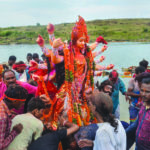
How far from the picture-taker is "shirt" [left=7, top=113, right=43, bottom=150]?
1.85m

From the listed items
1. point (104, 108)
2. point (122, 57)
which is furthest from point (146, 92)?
point (122, 57)

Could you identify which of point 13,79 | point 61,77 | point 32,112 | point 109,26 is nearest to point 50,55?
point 61,77

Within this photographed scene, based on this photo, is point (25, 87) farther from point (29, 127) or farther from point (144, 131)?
point (144, 131)

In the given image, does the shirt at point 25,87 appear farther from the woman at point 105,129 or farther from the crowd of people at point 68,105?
the woman at point 105,129

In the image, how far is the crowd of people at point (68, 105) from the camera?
181cm

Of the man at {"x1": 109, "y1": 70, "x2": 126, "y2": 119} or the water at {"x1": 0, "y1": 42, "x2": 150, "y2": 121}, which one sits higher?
the man at {"x1": 109, "y1": 70, "x2": 126, "y2": 119}

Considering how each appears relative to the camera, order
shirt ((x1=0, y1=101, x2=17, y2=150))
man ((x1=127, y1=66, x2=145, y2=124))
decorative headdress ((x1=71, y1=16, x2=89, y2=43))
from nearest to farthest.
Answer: shirt ((x1=0, y1=101, x2=17, y2=150))
decorative headdress ((x1=71, y1=16, x2=89, y2=43))
man ((x1=127, y1=66, x2=145, y2=124))

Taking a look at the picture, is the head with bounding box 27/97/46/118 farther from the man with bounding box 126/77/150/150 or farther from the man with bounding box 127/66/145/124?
the man with bounding box 127/66/145/124

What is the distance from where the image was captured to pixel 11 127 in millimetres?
1892

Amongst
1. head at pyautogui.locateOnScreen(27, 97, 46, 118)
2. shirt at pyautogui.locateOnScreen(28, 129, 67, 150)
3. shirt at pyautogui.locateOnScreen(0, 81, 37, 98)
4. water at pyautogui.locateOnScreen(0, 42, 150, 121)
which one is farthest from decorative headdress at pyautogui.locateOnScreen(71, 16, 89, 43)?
water at pyautogui.locateOnScreen(0, 42, 150, 121)

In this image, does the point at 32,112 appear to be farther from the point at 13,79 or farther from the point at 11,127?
the point at 13,79

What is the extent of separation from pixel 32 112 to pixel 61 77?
123 cm

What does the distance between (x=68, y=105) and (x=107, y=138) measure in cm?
154

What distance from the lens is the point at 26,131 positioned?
6.18 feet
